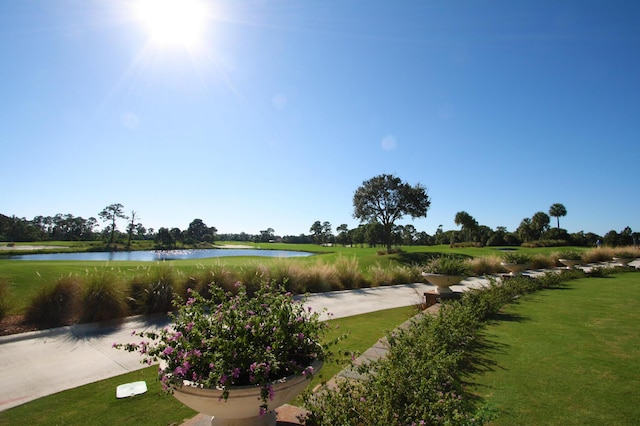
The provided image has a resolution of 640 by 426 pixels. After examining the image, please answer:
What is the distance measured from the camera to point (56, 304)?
18.0 feet

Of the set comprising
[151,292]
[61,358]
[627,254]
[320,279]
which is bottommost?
[61,358]

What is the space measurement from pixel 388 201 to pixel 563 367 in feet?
89.2

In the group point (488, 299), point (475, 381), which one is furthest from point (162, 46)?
point (488, 299)

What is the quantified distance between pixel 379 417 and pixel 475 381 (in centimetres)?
181

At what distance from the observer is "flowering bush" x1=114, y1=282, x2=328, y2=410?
163 centimetres

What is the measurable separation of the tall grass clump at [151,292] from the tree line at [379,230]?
968 inches

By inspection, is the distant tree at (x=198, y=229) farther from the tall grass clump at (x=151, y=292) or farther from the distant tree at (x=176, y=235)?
the tall grass clump at (x=151, y=292)

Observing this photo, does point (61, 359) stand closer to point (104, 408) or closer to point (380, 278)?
point (104, 408)

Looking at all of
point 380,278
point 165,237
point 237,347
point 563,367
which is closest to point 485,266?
point 380,278

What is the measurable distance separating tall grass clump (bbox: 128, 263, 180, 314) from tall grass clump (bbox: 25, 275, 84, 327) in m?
0.89

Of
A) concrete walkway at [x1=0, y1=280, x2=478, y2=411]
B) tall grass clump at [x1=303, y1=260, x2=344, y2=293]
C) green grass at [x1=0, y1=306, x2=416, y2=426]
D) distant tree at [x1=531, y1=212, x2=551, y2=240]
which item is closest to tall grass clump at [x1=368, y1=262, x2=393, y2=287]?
tall grass clump at [x1=303, y1=260, x2=344, y2=293]

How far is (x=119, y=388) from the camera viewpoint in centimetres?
318

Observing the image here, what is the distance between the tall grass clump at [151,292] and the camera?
631 centimetres

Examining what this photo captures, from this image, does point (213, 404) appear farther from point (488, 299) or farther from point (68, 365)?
point (488, 299)
